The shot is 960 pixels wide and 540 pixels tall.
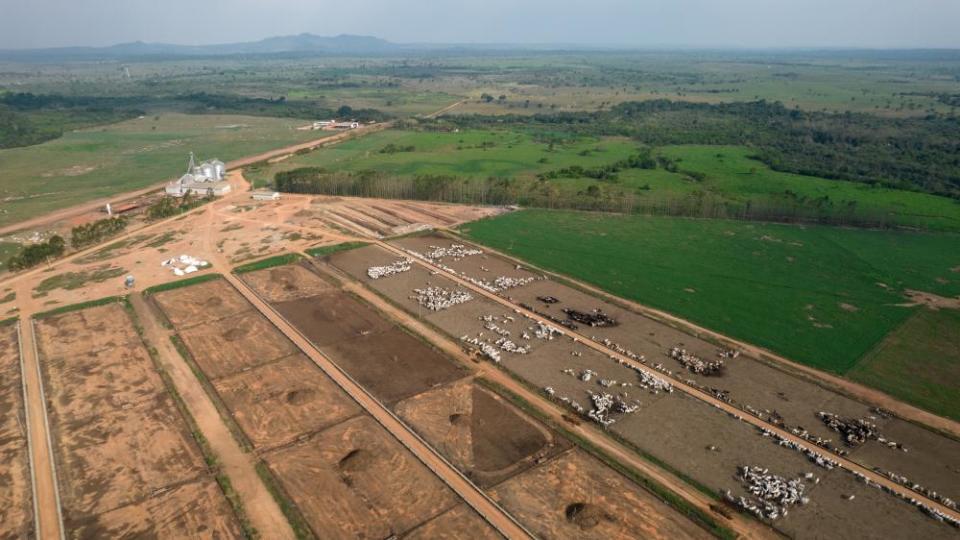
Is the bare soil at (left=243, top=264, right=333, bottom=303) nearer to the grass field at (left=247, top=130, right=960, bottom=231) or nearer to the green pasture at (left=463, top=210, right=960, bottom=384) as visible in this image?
the green pasture at (left=463, top=210, right=960, bottom=384)

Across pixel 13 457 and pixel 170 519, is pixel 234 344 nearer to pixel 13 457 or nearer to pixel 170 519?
pixel 13 457

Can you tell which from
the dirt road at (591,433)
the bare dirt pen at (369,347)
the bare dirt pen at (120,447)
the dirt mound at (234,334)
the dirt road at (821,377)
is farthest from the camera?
the dirt mound at (234,334)

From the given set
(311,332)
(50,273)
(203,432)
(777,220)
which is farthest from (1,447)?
(777,220)

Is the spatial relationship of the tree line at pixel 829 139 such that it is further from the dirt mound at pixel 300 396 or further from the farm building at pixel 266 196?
the dirt mound at pixel 300 396

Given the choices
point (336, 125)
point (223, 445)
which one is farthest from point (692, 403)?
point (336, 125)

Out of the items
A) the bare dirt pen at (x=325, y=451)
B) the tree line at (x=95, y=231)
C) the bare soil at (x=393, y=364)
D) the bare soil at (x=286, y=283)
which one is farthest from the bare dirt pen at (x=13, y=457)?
the tree line at (x=95, y=231)

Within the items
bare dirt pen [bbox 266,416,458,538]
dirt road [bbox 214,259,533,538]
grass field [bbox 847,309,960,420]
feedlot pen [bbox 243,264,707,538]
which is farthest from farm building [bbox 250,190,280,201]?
grass field [bbox 847,309,960,420]

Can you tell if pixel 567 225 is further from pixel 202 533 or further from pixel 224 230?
pixel 202 533
